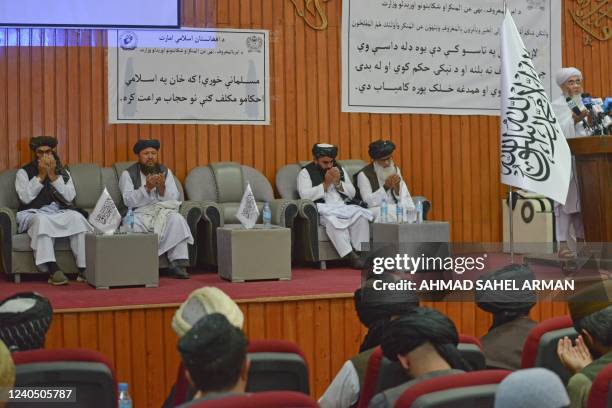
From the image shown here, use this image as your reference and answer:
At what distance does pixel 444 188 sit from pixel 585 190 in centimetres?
254

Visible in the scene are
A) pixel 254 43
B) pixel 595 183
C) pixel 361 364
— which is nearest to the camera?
pixel 361 364

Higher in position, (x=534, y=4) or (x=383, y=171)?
(x=534, y=4)

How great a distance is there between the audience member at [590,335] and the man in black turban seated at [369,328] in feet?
1.52

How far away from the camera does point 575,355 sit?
2.49m

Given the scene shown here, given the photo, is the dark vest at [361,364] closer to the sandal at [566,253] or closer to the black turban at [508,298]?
the black turban at [508,298]

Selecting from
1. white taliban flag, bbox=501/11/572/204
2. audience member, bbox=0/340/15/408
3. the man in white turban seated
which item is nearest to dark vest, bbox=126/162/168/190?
white taliban flag, bbox=501/11/572/204

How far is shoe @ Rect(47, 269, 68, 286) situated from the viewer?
19.5 ft

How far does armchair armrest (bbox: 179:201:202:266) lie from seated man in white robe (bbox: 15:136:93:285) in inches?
27.2

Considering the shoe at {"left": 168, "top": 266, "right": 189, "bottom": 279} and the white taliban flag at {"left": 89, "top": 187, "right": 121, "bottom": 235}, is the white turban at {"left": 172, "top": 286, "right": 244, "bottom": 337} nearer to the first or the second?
the white taliban flag at {"left": 89, "top": 187, "right": 121, "bottom": 235}

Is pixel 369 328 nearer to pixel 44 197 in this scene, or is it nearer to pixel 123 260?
pixel 123 260

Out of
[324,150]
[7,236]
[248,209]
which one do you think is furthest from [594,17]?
[7,236]

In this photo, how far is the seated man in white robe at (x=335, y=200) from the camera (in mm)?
6844

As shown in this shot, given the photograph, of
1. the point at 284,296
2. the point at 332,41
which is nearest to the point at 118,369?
the point at 284,296

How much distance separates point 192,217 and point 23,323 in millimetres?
3899
